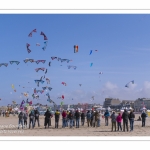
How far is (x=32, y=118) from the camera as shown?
18375mm
